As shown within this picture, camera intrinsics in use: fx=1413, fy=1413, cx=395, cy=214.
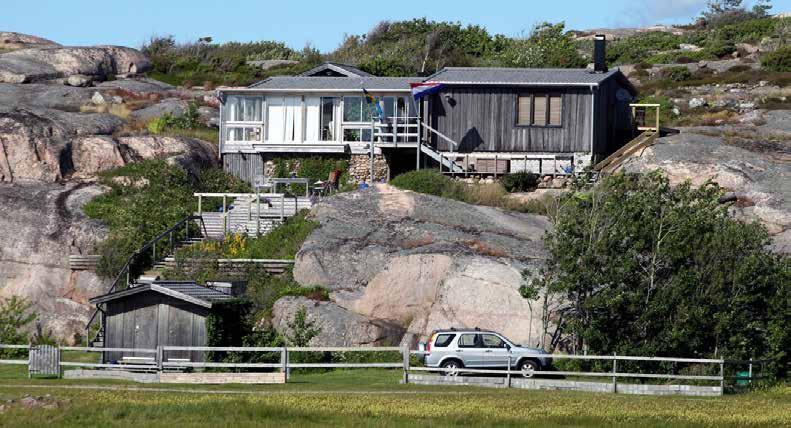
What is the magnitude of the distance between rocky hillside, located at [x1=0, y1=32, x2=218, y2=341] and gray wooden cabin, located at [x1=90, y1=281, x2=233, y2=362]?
8.04 m

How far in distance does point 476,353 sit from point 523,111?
22.6 metres

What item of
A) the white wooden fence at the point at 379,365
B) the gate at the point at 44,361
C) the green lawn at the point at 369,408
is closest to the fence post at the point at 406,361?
the white wooden fence at the point at 379,365

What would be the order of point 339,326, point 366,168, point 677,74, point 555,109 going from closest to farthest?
point 339,326
point 555,109
point 366,168
point 677,74

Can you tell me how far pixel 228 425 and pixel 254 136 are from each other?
113 ft

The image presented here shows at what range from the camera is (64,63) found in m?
79.6

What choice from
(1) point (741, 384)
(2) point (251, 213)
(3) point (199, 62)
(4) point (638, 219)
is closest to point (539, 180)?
(2) point (251, 213)

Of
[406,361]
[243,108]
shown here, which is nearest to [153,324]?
[406,361]

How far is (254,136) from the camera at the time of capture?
2463 inches

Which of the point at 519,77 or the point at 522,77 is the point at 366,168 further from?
the point at 522,77

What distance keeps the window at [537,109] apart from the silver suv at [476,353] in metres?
21.8

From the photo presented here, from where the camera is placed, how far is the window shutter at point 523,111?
197ft

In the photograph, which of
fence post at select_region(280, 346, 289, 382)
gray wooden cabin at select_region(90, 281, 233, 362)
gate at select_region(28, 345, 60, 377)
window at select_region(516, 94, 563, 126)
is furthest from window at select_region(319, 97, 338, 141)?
fence post at select_region(280, 346, 289, 382)

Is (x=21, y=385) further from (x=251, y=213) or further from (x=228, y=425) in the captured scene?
(x=251, y=213)

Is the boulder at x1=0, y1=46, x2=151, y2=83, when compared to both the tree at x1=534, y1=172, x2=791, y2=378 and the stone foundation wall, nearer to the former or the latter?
the stone foundation wall
